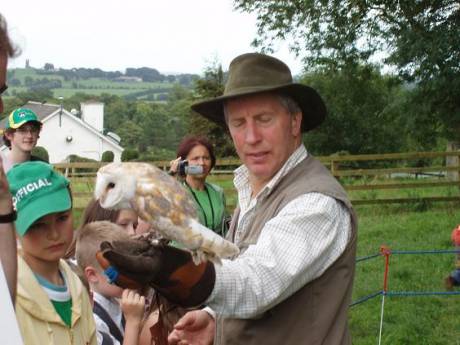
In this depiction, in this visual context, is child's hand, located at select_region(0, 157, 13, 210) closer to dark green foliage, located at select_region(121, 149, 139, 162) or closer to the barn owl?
the barn owl

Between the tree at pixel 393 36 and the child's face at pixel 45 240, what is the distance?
6.35 meters

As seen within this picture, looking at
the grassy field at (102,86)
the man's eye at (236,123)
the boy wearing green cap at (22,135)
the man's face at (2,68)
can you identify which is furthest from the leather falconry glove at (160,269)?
the grassy field at (102,86)

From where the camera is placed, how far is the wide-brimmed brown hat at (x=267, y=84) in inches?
99.1

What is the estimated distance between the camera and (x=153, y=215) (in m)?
1.88

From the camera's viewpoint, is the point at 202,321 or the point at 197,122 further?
the point at 197,122

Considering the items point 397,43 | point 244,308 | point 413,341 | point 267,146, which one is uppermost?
point 397,43

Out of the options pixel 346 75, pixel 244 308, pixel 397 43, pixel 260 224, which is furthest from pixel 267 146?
pixel 346 75

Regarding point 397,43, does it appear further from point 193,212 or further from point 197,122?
point 197,122

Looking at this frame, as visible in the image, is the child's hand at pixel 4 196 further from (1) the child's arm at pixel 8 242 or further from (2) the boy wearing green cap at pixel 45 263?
(2) the boy wearing green cap at pixel 45 263

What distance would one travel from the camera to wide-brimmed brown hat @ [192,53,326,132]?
99.1 inches

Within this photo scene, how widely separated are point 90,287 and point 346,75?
8.24 m

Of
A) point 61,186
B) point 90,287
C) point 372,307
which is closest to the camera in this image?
point 61,186

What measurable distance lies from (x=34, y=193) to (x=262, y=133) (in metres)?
0.78

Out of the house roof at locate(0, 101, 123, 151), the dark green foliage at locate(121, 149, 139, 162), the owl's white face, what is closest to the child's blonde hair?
the owl's white face
